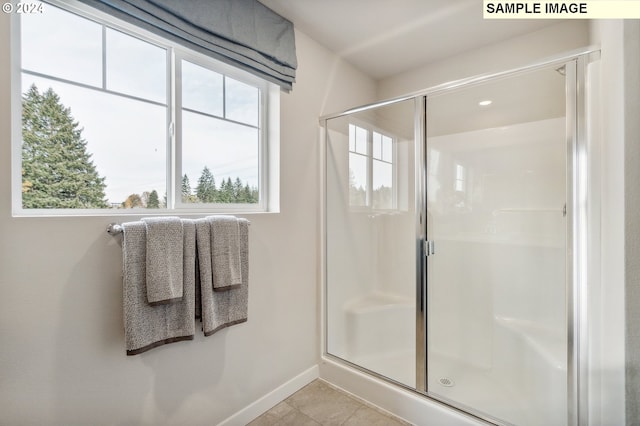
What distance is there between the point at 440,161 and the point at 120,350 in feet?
6.70

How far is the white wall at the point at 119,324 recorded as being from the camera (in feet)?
3.27

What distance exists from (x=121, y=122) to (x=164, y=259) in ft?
2.11

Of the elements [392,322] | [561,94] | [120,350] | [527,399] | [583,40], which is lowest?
[527,399]

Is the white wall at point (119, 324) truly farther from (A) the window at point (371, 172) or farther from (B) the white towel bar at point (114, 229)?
(A) the window at point (371, 172)

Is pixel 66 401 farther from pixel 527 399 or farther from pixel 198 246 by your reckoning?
pixel 527 399

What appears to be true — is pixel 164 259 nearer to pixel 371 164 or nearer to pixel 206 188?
pixel 206 188

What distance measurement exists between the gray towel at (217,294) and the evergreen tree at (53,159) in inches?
17.7

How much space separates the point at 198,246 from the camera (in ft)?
4.33

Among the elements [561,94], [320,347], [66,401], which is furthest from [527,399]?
[66,401]

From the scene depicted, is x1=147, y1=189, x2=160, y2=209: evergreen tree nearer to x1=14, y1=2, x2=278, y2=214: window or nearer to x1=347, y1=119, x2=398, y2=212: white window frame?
x1=14, y1=2, x2=278, y2=214: window

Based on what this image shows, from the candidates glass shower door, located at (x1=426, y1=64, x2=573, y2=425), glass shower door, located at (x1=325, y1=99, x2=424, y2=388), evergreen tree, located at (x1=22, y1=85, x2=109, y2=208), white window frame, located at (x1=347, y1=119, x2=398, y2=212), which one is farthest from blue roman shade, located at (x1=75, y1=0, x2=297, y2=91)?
glass shower door, located at (x1=426, y1=64, x2=573, y2=425)

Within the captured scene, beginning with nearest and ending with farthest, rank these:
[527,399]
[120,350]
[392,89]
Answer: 1. [120,350]
2. [527,399]
3. [392,89]

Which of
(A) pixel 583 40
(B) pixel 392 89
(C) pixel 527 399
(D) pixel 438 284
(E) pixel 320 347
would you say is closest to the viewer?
(C) pixel 527 399

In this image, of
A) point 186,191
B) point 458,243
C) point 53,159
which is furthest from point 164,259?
point 458,243
